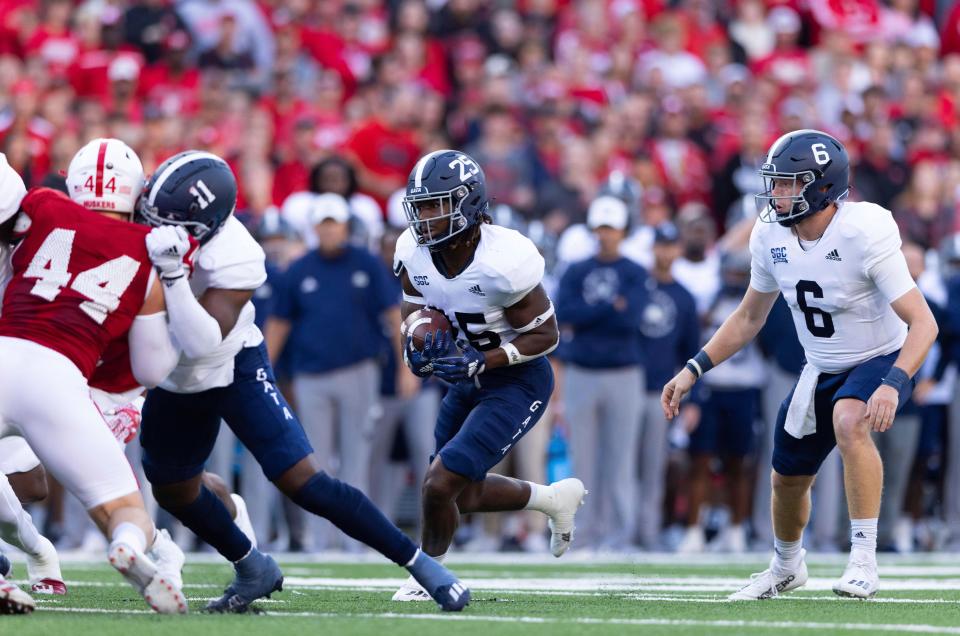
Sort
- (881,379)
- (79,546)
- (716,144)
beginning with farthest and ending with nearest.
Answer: (716,144) < (79,546) < (881,379)

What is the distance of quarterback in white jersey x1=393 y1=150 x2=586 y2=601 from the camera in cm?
620

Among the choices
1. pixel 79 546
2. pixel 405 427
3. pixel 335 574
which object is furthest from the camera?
pixel 405 427

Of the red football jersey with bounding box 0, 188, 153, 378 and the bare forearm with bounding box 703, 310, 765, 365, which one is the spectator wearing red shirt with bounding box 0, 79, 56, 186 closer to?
the red football jersey with bounding box 0, 188, 153, 378

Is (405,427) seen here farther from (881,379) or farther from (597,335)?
(881,379)

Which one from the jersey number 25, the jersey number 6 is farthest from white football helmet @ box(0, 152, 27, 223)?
the jersey number 6

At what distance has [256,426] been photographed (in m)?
5.68

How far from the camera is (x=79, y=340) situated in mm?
5254

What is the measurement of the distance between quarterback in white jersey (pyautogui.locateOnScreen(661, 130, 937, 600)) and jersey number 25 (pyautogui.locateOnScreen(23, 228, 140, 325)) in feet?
7.33

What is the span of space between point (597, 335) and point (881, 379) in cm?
412

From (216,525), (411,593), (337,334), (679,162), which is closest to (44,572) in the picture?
(216,525)

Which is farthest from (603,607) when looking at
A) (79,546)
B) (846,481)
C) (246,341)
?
(79,546)

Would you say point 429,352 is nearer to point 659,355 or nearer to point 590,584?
point 590,584

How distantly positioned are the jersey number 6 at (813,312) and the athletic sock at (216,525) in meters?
2.35

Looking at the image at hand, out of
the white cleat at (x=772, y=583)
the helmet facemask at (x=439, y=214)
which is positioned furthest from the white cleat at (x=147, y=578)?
the white cleat at (x=772, y=583)
